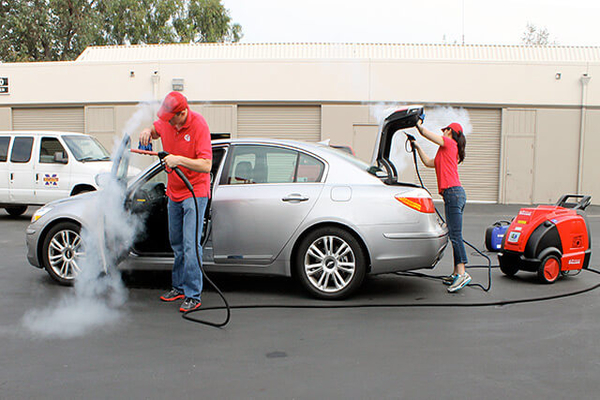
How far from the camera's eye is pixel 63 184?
11.4 metres

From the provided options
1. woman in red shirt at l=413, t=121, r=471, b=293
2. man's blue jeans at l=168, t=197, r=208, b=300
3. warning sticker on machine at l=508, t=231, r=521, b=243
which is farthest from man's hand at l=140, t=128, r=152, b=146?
warning sticker on machine at l=508, t=231, r=521, b=243

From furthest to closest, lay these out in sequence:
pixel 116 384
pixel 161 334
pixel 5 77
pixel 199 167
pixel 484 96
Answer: pixel 5 77
pixel 484 96
pixel 199 167
pixel 161 334
pixel 116 384

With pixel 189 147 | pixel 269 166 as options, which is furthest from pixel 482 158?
pixel 189 147

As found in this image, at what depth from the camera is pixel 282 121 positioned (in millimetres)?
19141

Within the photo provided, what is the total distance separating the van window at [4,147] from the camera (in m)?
11.9

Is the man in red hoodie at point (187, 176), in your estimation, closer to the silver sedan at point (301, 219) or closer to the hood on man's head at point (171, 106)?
the hood on man's head at point (171, 106)

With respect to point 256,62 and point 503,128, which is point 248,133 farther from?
point 503,128

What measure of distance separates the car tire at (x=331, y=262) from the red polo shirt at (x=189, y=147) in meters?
1.10

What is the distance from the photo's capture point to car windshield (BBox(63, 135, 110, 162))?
38.1ft

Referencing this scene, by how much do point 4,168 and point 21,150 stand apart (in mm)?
518

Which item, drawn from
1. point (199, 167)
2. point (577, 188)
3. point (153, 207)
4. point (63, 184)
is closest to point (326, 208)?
point (199, 167)

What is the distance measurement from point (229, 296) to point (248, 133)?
14.3 meters

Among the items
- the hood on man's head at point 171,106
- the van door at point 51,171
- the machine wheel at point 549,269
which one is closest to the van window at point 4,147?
the van door at point 51,171

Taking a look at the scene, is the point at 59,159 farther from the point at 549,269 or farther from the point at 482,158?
the point at 482,158
